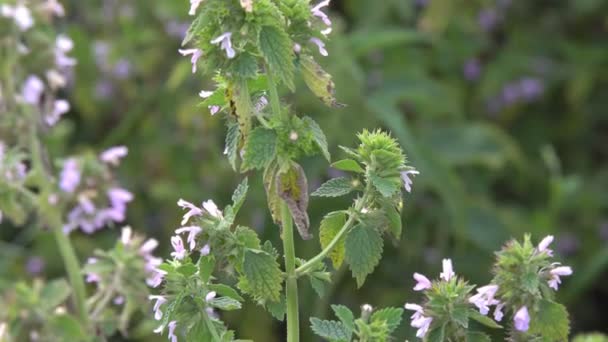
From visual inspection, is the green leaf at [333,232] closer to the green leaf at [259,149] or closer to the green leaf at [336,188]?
the green leaf at [336,188]

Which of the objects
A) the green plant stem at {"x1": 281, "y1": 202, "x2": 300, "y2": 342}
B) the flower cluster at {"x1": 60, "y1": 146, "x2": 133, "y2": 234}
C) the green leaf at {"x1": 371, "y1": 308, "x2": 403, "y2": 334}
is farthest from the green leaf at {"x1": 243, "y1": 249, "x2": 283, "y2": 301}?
the flower cluster at {"x1": 60, "y1": 146, "x2": 133, "y2": 234}

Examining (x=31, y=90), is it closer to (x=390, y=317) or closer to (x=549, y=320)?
(x=390, y=317)

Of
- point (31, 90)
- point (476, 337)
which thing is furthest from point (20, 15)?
point (476, 337)

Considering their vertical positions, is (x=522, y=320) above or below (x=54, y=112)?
below

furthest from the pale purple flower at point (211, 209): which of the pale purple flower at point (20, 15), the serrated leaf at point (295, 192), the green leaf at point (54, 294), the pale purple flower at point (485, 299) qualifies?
the pale purple flower at point (20, 15)

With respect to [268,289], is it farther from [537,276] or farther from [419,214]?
[419,214]

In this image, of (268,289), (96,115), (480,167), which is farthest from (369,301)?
(268,289)

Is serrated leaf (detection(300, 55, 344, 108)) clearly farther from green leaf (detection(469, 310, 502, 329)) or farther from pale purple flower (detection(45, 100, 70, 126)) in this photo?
pale purple flower (detection(45, 100, 70, 126))
